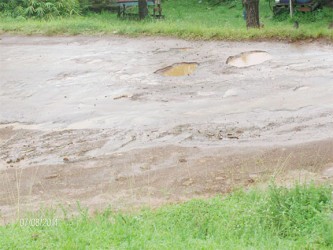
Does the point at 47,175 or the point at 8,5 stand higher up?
the point at 8,5

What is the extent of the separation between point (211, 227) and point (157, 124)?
365cm

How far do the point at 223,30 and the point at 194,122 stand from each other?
579cm

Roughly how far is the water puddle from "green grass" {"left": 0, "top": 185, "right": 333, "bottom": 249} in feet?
19.0


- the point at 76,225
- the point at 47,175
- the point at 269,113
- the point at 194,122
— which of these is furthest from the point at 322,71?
the point at 76,225

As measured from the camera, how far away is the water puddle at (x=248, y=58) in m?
11.9

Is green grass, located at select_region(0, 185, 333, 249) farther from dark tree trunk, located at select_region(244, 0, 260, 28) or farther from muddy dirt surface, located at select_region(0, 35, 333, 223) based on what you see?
dark tree trunk, located at select_region(244, 0, 260, 28)

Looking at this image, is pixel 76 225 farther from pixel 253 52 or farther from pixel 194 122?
pixel 253 52

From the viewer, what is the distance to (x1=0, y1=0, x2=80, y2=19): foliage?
20.5 metres

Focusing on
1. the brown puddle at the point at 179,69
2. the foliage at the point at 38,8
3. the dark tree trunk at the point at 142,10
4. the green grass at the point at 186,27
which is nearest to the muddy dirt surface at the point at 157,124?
the brown puddle at the point at 179,69

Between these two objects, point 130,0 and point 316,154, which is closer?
point 316,154

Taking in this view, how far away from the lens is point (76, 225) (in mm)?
5461

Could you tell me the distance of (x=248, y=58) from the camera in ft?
40.1
